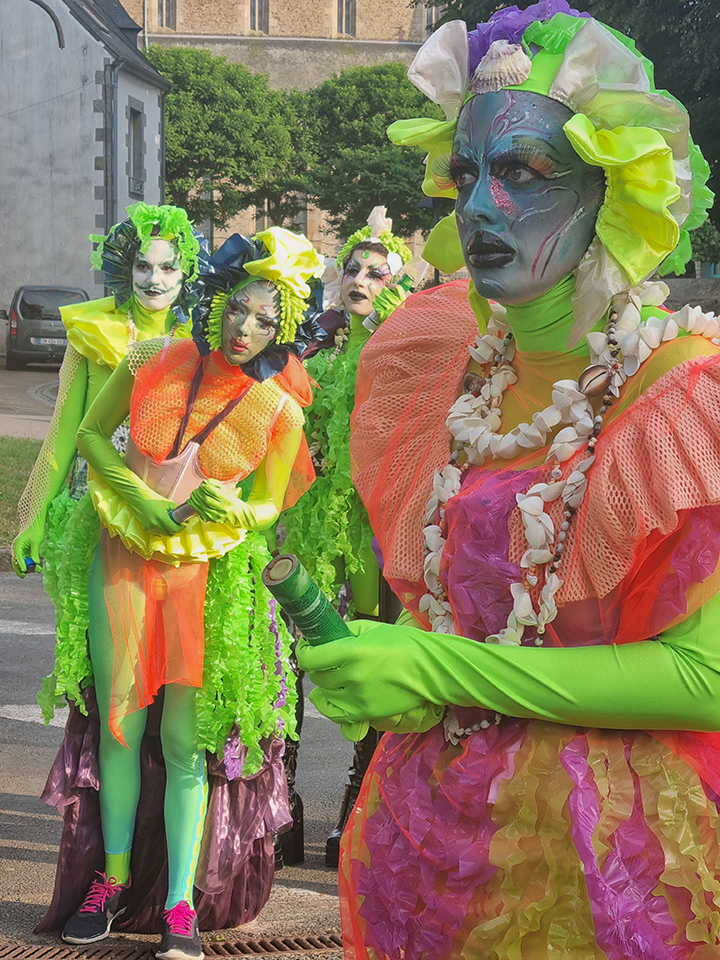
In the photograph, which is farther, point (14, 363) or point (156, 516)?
point (14, 363)

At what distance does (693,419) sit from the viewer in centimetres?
158

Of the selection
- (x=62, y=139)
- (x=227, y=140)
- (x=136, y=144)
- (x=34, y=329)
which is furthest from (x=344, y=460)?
(x=227, y=140)

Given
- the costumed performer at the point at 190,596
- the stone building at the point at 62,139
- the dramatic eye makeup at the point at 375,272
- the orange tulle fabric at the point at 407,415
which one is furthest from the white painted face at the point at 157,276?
the stone building at the point at 62,139

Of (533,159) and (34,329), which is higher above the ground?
(533,159)

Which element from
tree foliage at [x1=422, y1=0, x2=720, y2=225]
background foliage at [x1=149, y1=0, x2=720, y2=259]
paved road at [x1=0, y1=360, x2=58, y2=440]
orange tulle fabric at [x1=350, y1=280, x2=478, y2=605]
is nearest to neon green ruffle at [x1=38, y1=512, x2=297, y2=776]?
orange tulle fabric at [x1=350, y1=280, x2=478, y2=605]

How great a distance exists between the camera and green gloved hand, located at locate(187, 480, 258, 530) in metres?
3.60

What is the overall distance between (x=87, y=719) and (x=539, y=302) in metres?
2.78

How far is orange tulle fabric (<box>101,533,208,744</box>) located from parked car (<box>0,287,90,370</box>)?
23.4m

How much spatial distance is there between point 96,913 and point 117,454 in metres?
1.42

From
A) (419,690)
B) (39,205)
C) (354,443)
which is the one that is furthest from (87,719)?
(39,205)

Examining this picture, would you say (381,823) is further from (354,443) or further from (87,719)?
(87,719)

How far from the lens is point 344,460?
477 centimetres

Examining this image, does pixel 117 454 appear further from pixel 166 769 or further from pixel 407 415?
pixel 407 415

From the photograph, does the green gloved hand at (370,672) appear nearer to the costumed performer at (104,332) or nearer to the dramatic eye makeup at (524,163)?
the dramatic eye makeup at (524,163)
